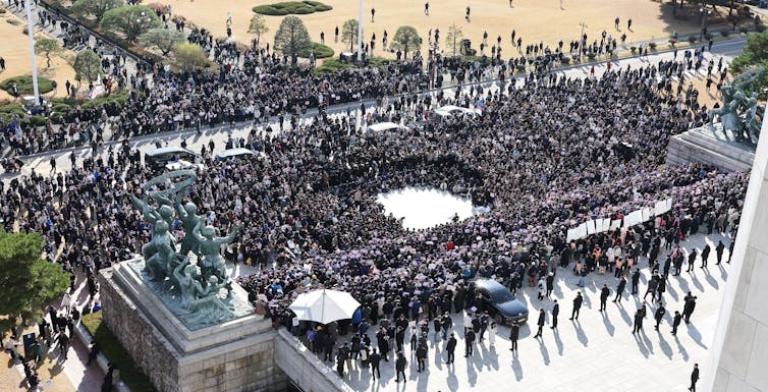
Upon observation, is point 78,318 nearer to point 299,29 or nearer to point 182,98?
point 182,98

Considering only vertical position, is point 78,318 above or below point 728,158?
below

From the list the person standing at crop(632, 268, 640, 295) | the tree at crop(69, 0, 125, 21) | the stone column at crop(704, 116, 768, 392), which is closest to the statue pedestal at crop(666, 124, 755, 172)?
the person standing at crop(632, 268, 640, 295)

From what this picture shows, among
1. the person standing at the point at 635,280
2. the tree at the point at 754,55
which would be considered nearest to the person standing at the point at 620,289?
Answer: the person standing at the point at 635,280

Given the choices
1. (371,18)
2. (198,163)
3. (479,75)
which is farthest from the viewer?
(371,18)

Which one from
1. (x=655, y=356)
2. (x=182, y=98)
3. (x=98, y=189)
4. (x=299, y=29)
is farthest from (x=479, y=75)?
(x=655, y=356)

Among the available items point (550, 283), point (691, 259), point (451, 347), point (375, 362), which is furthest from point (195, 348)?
point (691, 259)

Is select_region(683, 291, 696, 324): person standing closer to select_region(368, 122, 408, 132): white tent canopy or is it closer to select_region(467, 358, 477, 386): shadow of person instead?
select_region(467, 358, 477, 386): shadow of person

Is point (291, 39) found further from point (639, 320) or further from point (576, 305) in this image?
point (639, 320)
